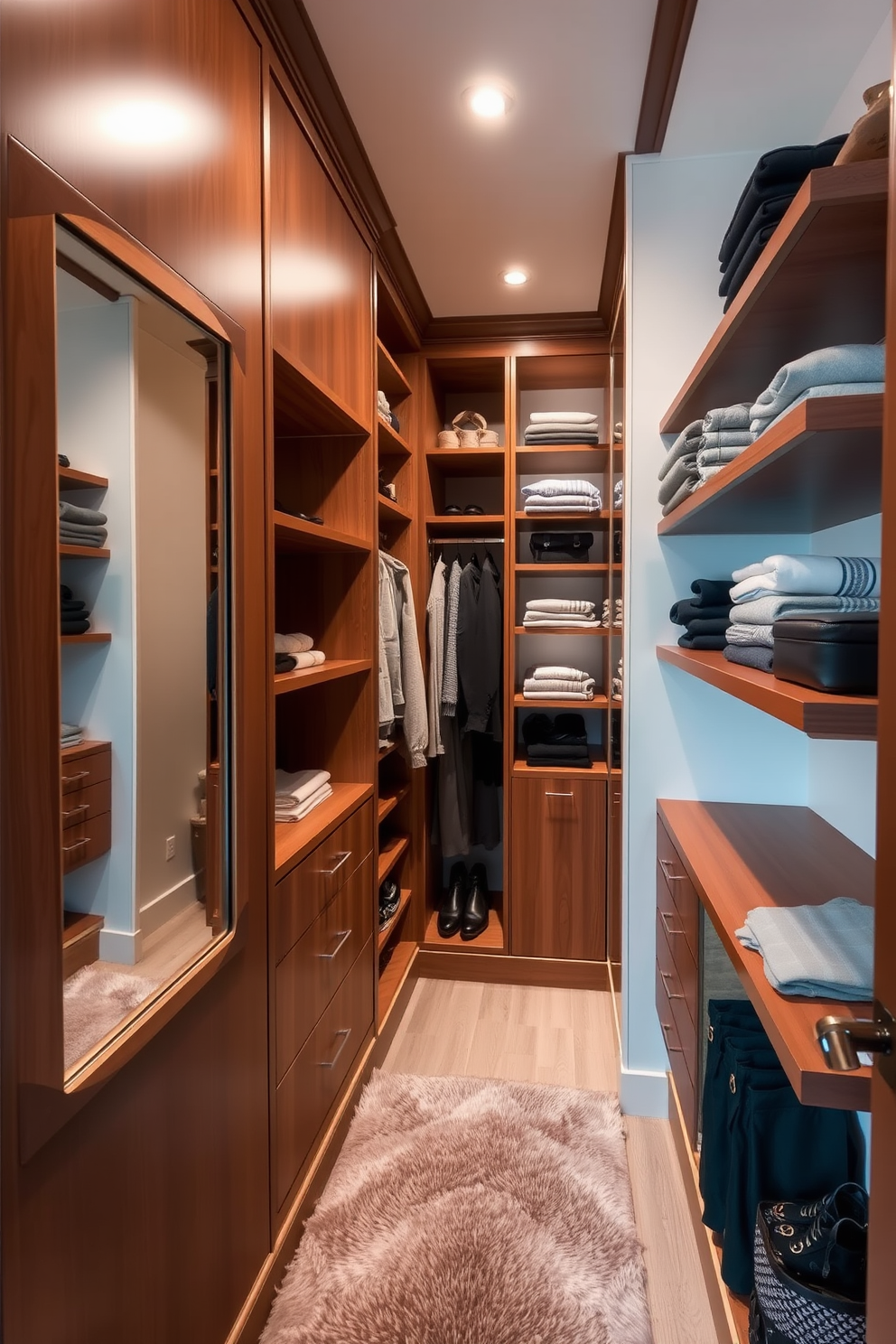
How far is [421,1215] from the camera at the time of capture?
5.45 feet

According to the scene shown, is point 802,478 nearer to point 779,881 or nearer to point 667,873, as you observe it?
point 779,881

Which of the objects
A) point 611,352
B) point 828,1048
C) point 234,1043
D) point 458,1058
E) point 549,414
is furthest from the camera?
point 549,414

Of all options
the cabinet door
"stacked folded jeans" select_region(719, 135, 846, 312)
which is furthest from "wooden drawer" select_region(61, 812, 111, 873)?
the cabinet door

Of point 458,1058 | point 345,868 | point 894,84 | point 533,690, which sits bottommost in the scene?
point 458,1058

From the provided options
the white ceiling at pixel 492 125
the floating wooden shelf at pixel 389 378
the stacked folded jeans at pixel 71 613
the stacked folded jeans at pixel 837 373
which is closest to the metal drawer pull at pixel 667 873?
the stacked folded jeans at pixel 837 373

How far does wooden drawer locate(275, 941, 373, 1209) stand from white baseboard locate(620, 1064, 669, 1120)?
0.77 metres

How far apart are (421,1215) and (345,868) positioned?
0.80 metres

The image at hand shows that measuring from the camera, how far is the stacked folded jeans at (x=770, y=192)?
1.13 metres

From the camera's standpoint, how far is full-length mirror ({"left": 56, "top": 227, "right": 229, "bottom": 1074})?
2.84ft

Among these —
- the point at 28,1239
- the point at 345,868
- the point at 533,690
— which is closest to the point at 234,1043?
the point at 28,1239

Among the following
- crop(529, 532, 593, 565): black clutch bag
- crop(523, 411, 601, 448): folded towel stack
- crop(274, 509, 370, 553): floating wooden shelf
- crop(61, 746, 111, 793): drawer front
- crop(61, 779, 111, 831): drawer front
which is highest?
crop(523, 411, 601, 448): folded towel stack

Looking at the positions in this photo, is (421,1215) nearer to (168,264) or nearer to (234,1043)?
(234,1043)

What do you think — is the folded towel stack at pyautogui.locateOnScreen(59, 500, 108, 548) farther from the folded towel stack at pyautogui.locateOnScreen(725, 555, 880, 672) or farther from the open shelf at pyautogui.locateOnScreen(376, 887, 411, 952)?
the open shelf at pyautogui.locateOnScreen(376, 887, 411, 952)

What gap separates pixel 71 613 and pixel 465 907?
7.99 ft
